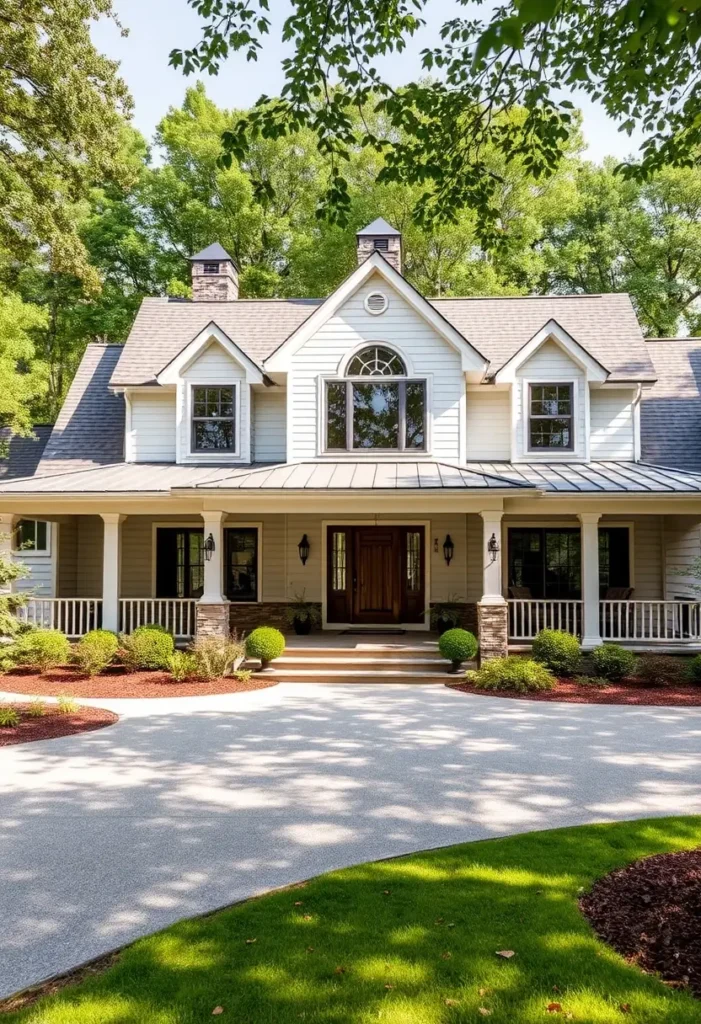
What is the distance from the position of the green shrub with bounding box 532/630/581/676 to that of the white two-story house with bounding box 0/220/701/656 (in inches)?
37.7

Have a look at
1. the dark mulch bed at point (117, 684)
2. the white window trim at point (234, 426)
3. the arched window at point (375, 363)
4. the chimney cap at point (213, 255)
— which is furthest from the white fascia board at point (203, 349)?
the dark mulch bed at point (117, 684)

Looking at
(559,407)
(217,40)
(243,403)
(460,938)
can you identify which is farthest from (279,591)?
(460,938)

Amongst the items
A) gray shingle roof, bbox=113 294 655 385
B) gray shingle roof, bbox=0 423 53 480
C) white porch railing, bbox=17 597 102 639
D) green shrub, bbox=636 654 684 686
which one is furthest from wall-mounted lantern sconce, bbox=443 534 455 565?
gray shingle roof, bbox=0 423 53 480

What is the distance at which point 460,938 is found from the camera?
3.88 meters

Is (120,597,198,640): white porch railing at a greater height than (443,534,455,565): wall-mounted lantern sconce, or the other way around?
(443,534,455,565): wall-mounted lantern sconce

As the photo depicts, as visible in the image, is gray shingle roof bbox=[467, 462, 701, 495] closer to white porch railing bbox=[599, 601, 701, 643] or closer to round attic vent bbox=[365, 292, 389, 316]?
white porch railing bbox=[599, 601, 701, 643]

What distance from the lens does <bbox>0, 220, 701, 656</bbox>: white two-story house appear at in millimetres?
14406

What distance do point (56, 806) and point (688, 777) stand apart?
6.02 meters

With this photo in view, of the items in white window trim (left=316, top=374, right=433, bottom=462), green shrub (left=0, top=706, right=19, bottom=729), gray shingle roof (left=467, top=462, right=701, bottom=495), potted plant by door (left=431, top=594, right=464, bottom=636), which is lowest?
green shrub (left=0, top=706, right=19, bottom=729)

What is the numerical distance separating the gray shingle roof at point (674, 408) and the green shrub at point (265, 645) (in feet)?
31.4

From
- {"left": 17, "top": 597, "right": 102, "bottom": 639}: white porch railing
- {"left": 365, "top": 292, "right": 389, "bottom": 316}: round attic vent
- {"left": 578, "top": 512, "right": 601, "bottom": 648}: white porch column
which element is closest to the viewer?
{"left": 578, "top": 512, "right": 601, "bottom": 648}: white porch column

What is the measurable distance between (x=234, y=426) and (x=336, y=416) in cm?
245

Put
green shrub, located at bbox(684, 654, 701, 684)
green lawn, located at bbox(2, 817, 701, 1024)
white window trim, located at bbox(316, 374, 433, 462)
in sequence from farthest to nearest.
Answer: white window trim, located at bbox(316, 374, 433, 462) → green shrub, located at bbox(684, 654, 701, 684) → green lawn, located at bbox(2, 817, 701, 1024)

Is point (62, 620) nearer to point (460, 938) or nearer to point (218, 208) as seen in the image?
point (460, 938)
